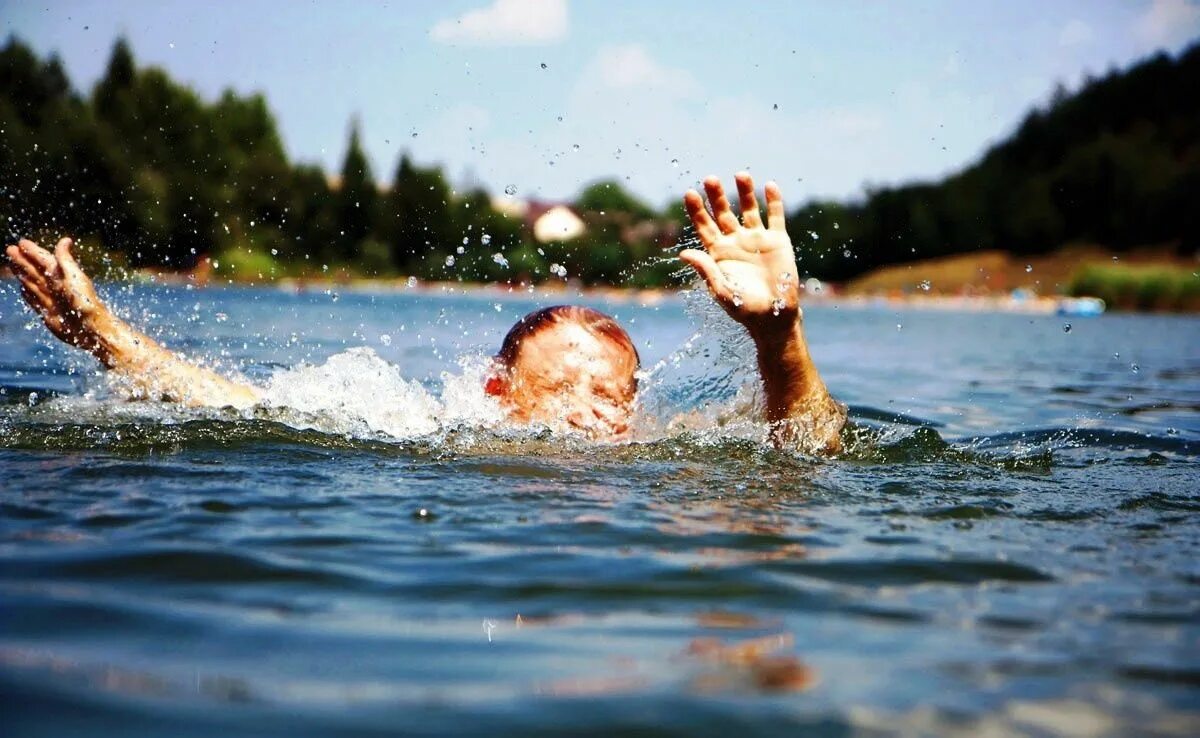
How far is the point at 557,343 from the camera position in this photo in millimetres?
4582

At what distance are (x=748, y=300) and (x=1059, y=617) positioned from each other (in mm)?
1771

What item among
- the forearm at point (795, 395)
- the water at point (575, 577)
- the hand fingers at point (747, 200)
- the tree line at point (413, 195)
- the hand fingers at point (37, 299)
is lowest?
the water at point (575, 577)

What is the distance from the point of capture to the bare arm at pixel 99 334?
480 cm

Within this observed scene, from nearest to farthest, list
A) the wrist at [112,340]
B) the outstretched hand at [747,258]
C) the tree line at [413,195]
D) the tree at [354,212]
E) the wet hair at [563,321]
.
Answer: the outstretched hand at [747,258]
the wet hair at [563,321]
the wrist at [112,340]
the tree line at [413,195]
the tree at [354,212]

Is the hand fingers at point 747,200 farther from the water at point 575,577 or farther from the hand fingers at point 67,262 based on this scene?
the hand fingers at point 67,262

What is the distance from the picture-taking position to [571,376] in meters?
4.55

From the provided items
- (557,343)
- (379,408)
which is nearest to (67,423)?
(379,408)

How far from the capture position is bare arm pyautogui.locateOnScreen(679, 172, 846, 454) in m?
3.85

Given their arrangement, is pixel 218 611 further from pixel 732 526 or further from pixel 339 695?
pixel 732 526

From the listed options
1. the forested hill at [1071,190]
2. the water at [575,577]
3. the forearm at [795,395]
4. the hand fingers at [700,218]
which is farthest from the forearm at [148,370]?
the forested hill at [1071,190]

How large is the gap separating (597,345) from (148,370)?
6.64ft

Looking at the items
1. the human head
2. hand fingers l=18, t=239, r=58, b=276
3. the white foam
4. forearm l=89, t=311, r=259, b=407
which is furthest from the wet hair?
hand fingers l=18, t=239, r=58, b=276

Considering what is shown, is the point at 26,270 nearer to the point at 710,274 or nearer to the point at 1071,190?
the point at 710,274

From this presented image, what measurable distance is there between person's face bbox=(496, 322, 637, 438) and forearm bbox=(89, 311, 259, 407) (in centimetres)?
138
